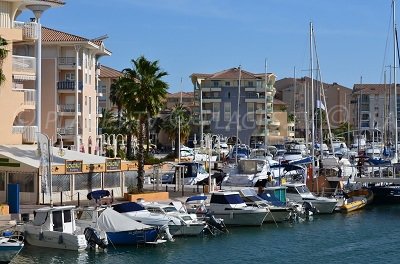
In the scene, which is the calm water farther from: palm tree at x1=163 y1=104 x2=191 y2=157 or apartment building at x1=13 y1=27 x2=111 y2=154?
palm tree at x1=163 y1=104 x2=191 y2=157

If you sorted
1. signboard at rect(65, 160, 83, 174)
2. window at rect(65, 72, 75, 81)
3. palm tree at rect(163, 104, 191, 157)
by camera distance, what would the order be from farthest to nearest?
1. palm tree at rect(163, 104, 191, 157)
2. window at rect(65, 72, 75, 81)
3. signboard at rect(65, 160, 83, 174)

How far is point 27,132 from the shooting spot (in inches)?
2319

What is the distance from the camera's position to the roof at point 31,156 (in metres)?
50.3

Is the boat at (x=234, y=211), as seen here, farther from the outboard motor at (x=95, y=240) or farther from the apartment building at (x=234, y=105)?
the apartment building at (x=234, y=105)

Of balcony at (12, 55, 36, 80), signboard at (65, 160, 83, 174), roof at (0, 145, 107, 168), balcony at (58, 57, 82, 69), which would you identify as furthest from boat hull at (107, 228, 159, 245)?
balcony at (58, 57, 82, 69)

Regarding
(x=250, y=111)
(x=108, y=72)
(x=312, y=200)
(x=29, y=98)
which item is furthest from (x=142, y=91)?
(x=250, y=111)

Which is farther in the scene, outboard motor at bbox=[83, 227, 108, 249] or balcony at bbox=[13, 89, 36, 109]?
balcony at bbox=[13, 89, 36, 109]

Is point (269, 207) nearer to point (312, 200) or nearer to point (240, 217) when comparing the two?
point (240, 217)

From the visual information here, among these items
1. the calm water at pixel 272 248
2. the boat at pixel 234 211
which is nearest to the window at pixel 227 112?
the calm water at pixel 272 248

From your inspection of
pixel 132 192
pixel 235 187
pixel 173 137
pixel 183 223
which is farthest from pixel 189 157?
pixel 183 223

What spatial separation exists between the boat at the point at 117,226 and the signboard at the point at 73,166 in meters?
9.55

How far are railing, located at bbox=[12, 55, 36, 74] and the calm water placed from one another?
22.7 metres

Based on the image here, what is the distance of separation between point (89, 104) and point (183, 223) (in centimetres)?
4248

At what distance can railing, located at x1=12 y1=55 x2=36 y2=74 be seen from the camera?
200ft
